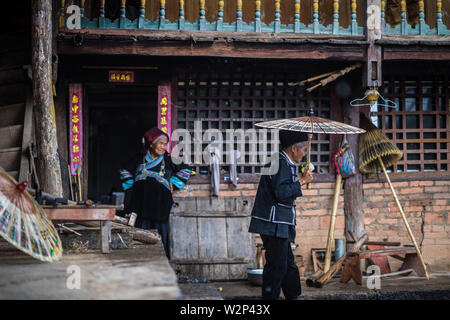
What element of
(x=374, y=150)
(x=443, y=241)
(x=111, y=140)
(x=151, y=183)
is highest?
(x=111, y=140)

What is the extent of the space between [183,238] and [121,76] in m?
2.57

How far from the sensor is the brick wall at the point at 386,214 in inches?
330

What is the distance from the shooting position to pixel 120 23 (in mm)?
7449

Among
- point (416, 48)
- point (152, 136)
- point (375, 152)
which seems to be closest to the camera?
point (152, 136)

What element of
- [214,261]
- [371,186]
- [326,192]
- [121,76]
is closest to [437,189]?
[371,186]

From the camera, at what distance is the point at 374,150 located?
26.5 feet

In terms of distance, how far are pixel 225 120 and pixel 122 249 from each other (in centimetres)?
389

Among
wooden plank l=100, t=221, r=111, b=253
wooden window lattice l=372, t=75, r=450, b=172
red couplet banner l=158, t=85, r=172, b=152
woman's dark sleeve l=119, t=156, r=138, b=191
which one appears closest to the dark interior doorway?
red couplet banner l=158, t=85, r=172, b=152

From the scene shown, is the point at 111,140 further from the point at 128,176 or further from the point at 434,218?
the point at 434,218

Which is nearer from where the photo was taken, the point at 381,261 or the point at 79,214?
the point at 79,214

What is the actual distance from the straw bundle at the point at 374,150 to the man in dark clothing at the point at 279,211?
9.60ft

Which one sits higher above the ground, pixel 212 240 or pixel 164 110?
pixel 164 110
